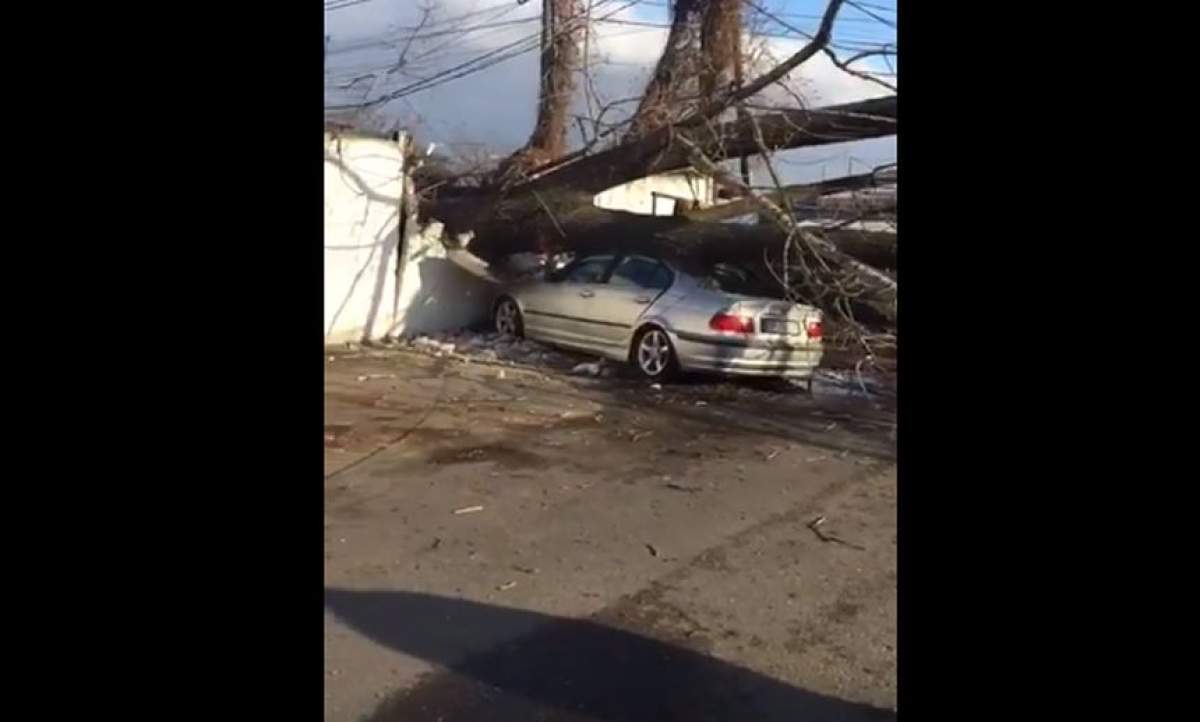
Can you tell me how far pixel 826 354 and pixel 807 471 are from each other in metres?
1.58

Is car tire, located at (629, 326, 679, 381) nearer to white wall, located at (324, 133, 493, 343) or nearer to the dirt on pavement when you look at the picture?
the dirt on pavement

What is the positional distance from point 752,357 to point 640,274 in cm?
86

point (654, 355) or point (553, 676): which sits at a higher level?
point (654, 355)

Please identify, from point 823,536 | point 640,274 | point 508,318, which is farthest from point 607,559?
point 508,318

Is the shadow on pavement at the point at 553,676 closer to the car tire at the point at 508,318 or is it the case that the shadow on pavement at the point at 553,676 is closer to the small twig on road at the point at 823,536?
the small twig on road at the point at 823,536

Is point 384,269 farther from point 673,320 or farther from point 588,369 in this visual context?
point 673,320

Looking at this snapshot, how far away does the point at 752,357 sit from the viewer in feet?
19.7

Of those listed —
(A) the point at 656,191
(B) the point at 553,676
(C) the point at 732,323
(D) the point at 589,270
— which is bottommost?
(B) the point at 553,676

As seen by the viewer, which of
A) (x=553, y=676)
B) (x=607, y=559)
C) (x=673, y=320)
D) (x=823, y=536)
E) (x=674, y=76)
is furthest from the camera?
(x=673, y=320)

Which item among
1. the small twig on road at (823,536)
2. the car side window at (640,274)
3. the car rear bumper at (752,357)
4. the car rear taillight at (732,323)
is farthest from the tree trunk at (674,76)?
the small twig on road at (823,536)

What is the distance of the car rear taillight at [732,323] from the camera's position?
5891 millimetres

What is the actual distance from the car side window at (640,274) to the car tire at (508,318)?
2.75 feet

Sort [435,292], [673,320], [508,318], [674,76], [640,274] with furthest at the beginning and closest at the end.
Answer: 1. [435,292]
2. [508,318]
3. [640,274]
4. [673,320]
5. [674,76]
